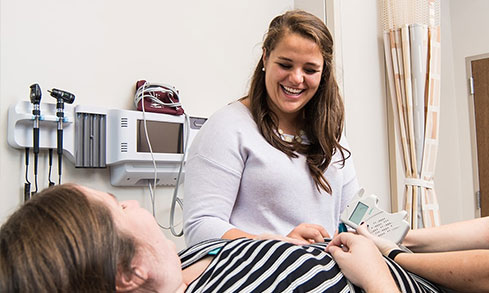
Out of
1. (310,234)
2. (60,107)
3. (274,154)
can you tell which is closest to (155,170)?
(60,107)

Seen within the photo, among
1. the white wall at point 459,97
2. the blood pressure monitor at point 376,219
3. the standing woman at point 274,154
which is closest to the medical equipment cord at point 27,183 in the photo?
the standing woman at point 274,154

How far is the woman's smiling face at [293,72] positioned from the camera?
133cm

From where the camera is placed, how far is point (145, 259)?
762mm

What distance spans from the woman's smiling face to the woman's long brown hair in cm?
2

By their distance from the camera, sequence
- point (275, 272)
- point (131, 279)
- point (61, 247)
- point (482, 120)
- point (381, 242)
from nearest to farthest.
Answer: point (61, 247) → point (131, 279) → point (275, 272) → point (381, 242) → point (482, 120)

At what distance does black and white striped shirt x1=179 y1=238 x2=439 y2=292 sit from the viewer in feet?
2.72

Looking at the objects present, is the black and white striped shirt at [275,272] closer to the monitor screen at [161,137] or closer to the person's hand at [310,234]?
the person's hand at [310,234]

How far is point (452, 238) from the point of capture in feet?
3.72

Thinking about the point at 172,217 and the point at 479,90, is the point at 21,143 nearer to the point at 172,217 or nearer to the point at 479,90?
the point at 172,217

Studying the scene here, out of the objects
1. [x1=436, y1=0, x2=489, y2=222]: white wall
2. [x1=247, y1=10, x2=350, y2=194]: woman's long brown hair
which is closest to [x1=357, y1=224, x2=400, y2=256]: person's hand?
[x1=247, y1=10, x2=350, y2=194]: woman's long brown hair

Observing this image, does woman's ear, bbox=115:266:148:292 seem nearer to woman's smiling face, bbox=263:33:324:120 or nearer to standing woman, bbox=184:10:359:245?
standing woman, bbox=184:10:359:245

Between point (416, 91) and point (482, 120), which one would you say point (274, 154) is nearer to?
point (416, 91)

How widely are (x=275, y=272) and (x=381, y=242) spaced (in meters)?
0.34

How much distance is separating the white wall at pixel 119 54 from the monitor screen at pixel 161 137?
0.39ft
